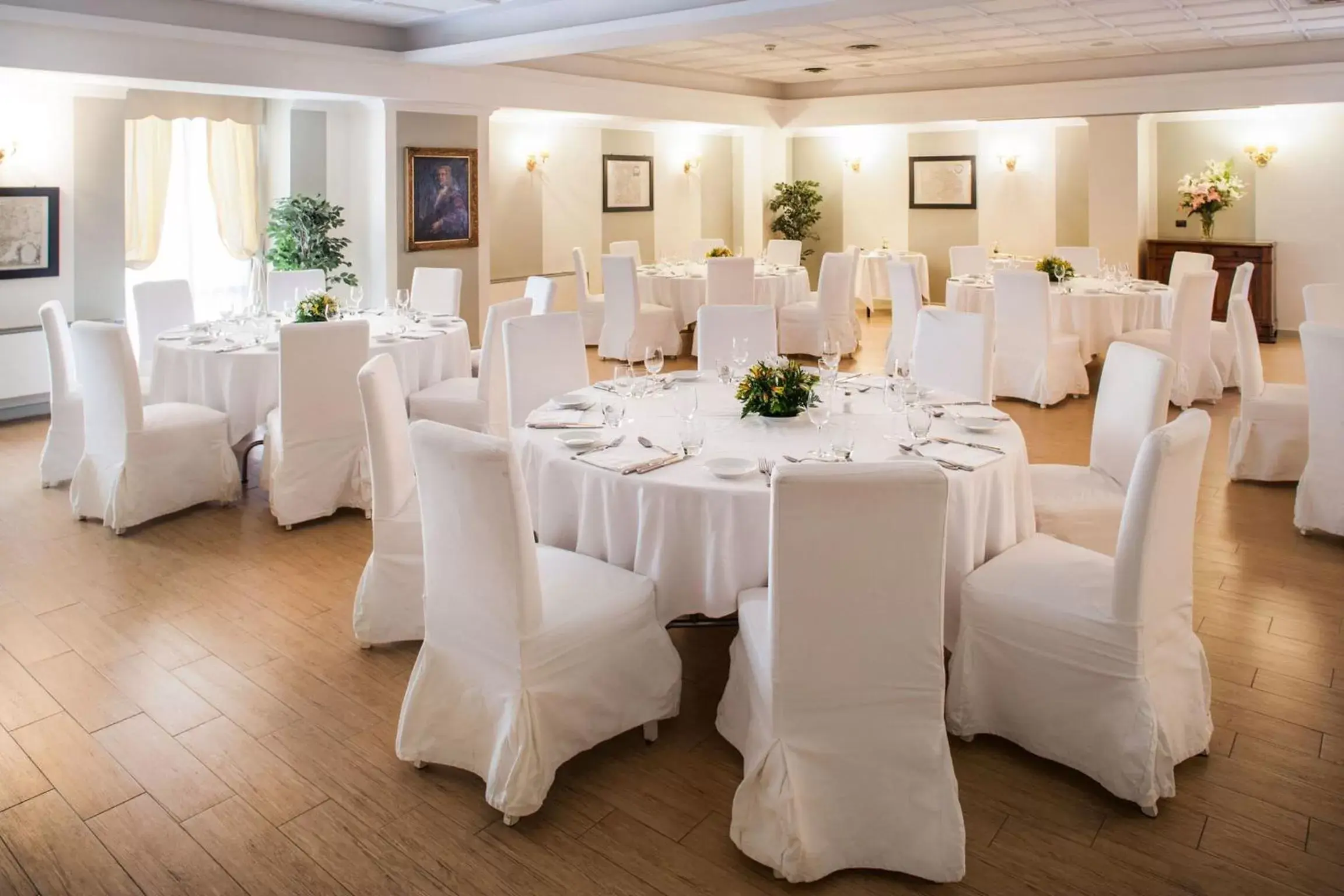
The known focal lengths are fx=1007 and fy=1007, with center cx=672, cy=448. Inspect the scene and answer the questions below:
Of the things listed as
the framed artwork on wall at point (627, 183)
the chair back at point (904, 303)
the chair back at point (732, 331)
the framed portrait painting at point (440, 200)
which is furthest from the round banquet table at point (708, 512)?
the framed artwork on wall at point (627, 183)

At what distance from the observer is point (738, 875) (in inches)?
100

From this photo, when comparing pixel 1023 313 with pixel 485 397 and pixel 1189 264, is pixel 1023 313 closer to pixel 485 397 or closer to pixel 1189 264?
pixel 1189 264

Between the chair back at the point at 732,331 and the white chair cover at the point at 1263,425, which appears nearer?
the chair back at the point at 732,331

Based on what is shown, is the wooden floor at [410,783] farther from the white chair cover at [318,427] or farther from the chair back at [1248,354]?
the chair back at [1248,354]

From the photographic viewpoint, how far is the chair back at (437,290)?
8031mm

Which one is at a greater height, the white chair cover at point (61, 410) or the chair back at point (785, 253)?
the chair back at point (785, 253)

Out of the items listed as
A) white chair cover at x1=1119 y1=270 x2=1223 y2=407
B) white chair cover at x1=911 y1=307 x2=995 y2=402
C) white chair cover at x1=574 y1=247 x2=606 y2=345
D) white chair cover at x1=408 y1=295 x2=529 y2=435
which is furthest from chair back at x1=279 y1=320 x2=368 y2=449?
white chair cover at x1=1119 y1=270 x2=1223 y2=407

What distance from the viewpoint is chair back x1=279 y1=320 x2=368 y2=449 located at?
509cm

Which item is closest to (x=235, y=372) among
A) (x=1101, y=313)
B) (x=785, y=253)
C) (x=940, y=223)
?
(x=1101, y=313)

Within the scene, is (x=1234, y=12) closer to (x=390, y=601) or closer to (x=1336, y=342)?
(x=1336, y=342)

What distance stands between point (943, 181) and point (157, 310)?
10.5m

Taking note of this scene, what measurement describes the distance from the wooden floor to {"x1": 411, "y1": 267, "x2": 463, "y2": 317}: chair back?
396 centimetres

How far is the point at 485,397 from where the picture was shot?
595 cm

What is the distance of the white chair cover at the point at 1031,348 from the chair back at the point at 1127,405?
12.7 feet
